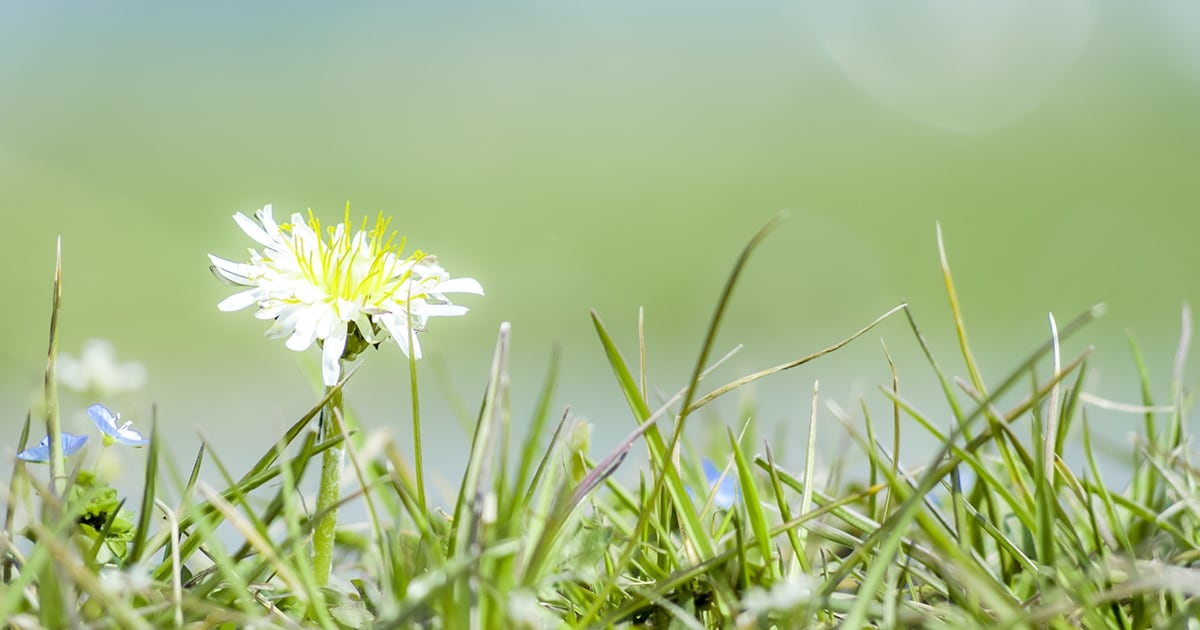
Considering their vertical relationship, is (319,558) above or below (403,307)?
below

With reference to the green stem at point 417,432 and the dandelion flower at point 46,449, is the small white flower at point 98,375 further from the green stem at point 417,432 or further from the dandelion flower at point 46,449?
the green stem at point 417,432

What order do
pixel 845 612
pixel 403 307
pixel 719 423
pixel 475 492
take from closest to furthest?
pixel 475 492
pixel 845 612
pixel 403 307
pixel 719 423

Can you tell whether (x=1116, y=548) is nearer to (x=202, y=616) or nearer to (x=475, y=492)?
(x=475, y=492)

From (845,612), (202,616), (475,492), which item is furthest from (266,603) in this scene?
(845,612)

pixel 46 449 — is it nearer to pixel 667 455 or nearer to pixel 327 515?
pixel 327 515

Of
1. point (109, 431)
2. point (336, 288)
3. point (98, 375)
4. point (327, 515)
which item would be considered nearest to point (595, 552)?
point (327, 515)

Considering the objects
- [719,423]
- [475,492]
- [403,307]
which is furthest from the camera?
[719,423]

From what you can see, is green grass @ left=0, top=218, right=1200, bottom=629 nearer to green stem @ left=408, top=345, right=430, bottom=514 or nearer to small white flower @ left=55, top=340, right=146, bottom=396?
green stem @ left=408, top=345, right=430, bottom=514

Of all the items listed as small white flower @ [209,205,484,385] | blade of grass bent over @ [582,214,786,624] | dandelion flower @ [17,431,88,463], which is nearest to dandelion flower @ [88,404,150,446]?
dandelion flower @ [17,431,88,463]
